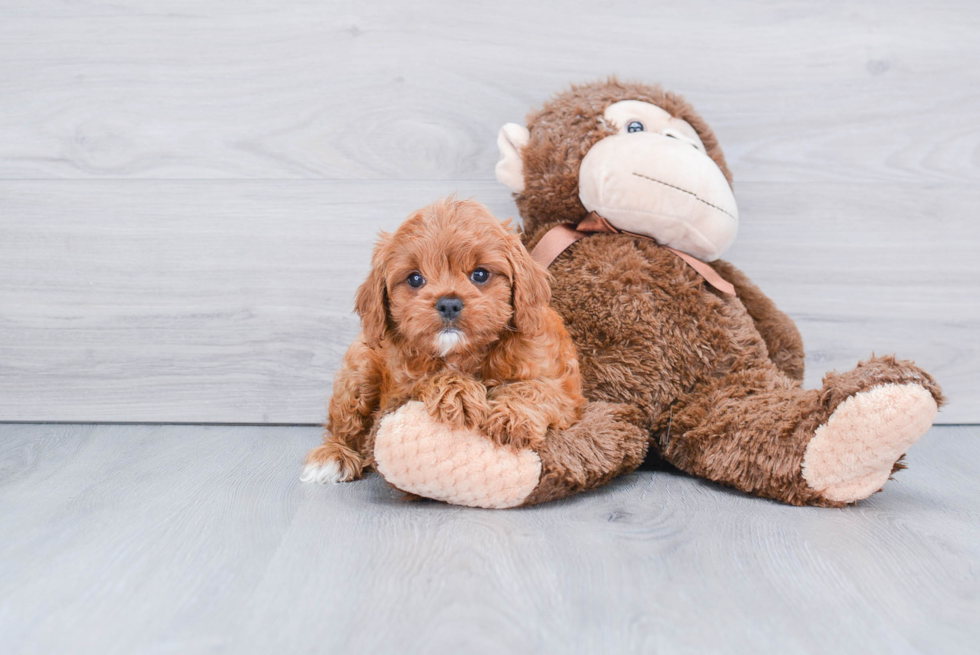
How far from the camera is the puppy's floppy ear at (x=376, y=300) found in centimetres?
110

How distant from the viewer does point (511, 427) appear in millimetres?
1039

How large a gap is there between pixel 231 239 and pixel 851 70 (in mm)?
1503

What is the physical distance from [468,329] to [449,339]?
0.03m

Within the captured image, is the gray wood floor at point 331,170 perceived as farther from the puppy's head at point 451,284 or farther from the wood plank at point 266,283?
the puppy's head at point 451,284

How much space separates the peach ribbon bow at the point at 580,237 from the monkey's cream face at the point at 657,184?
16mm

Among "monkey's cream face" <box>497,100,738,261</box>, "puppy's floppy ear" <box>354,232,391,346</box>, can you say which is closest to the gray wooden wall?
"monkey's cream face" <box>497,100,738,261</box>

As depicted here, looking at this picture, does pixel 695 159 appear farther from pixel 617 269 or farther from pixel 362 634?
pixel 362 634

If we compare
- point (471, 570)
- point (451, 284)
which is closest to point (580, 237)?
point (451, 284)

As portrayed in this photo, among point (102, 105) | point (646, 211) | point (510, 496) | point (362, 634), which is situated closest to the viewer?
point (362, 634)

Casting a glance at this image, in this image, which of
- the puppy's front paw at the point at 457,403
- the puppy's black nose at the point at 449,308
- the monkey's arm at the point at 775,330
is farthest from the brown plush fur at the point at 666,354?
the puppy's black nose at the point at 449,308

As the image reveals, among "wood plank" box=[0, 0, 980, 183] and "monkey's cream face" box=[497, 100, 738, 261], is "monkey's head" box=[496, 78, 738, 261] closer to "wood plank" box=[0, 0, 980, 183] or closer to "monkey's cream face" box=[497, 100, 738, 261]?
"monkey's cream face" box=[497, 100, 738, 261]

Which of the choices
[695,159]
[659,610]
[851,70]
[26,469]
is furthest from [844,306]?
[26,469]

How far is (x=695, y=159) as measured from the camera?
1.31 metres

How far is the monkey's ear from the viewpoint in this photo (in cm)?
Answer: 143
